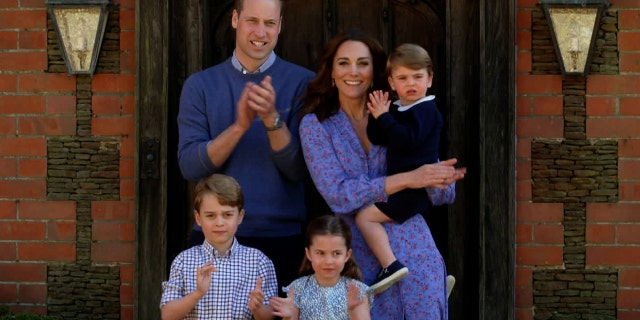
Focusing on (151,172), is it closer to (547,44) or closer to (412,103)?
(412,103)

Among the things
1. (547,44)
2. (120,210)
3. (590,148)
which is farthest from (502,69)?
(120,210)

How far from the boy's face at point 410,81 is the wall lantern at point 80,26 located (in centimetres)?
163

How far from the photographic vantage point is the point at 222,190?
12.6 ft

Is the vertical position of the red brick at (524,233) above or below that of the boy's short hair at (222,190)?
below

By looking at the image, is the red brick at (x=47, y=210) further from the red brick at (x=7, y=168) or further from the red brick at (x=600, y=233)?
the red brick at (x=600, y=233)

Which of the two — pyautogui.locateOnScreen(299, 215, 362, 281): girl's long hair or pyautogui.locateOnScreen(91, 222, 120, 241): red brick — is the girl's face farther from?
pyautogui.locateOnScreen(91, 222, 120, 241): red brick

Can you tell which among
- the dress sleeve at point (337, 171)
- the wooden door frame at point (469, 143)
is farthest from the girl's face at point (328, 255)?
the wooden door frame at point (469, 143)

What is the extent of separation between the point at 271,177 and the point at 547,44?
1.53 metres

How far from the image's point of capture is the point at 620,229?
488 cm

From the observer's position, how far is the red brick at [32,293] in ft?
16.6

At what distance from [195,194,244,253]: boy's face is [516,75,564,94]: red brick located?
1.67 metres

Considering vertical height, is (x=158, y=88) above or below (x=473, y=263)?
above

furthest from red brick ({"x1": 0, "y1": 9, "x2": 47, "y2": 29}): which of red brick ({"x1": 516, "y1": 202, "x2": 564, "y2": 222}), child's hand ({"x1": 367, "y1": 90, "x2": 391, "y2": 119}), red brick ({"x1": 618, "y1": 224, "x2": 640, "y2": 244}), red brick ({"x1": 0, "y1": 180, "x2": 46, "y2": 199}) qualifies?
red brick ({"x1": 618, "y1": 224, "x2": 640, "y2": 244})

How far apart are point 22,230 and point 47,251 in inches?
6.2
